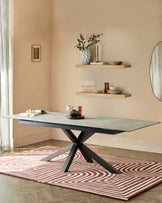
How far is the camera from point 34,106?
7.07 meters

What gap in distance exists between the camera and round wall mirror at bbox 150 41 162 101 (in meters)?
6.25

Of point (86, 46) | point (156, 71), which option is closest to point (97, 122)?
point (156, 71)

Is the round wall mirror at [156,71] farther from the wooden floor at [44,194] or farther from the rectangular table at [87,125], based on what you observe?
the wooden floor at [44,194]

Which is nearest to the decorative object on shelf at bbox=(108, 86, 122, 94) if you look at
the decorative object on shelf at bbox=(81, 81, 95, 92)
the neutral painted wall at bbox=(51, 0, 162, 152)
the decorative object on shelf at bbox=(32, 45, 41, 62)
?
the neutral painted wall at bbox=(51, 0, 162, 152)

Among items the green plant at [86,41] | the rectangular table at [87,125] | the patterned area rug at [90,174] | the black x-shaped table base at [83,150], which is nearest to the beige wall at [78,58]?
the green plant at [86,41]

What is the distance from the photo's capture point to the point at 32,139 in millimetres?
7066

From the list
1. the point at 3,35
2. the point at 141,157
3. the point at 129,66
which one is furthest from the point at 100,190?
the point at 3,35

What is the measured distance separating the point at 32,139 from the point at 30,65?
1.30m

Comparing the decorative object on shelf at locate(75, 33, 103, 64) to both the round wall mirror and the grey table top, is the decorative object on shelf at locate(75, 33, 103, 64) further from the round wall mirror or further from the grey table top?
the grey table top

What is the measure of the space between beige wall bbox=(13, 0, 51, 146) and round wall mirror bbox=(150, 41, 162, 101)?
204 centimetres

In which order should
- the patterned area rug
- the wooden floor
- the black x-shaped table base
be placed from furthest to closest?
the black x-shaped table base → the patterned area rug → the wooden floor

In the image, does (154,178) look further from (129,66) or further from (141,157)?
(129,66)

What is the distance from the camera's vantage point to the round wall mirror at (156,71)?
6246mm

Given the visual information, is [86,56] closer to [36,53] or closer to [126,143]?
[36,53]
